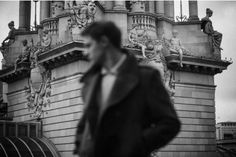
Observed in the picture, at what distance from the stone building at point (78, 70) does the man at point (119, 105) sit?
85.6 ft

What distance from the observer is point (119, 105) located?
428cm

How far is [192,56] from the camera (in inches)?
1401

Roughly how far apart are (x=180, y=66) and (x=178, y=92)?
1882 mm

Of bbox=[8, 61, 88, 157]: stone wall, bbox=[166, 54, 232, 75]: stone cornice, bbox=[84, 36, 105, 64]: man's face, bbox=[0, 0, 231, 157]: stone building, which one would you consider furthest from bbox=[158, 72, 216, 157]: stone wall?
bbox=[84, 36, 105, 64]: man's face

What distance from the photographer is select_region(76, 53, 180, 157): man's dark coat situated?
424cm

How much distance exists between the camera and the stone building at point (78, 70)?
3191 cm

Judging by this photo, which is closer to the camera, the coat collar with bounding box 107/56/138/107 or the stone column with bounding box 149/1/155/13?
the coat collar with bounding box 107/56/138/107

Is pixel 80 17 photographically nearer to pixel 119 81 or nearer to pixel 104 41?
pixel 104 41

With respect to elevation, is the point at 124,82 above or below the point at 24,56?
below

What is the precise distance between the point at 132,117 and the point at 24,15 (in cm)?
4040

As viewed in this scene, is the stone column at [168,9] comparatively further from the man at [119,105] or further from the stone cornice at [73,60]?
the man at [119,105]

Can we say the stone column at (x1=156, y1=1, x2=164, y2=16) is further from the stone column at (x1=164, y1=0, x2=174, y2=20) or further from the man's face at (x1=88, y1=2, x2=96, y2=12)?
the man's face at (x1=88, y1=2, x2=96, y2=12)

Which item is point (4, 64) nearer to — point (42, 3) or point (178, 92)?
point (42, 3)

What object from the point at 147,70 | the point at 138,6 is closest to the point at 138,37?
the point at 138,6
